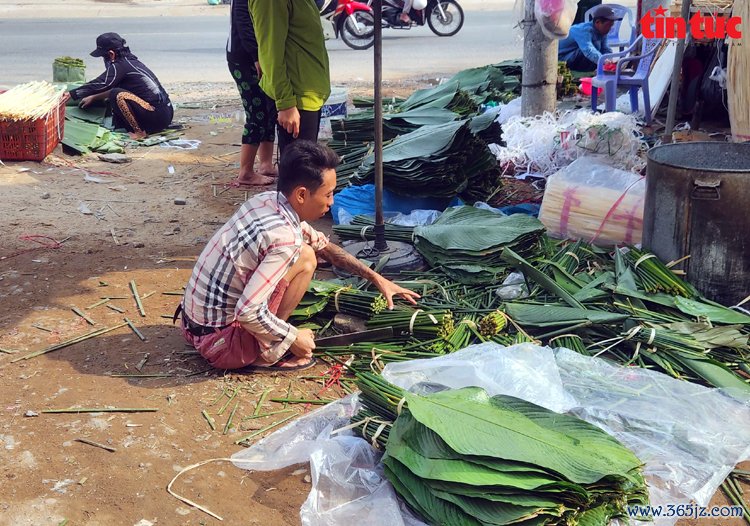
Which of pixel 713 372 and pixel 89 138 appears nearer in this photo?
pixel 713 372

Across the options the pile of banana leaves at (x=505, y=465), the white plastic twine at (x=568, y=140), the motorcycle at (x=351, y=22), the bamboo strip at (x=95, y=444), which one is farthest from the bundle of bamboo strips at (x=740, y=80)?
the motorcycle at (x=351, y=22)

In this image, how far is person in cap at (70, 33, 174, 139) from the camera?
296 inches

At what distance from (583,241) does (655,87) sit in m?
3.38

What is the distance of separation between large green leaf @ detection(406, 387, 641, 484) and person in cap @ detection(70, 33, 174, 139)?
18.7 ft

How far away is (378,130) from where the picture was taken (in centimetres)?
420

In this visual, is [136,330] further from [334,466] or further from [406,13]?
[406,13]

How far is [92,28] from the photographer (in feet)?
52.6

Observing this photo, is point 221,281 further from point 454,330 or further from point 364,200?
point 364,200

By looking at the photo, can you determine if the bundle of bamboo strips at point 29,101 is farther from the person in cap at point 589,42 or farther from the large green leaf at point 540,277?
the person in cap at point 589,42

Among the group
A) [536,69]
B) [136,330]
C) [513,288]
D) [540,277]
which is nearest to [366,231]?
[513,288]

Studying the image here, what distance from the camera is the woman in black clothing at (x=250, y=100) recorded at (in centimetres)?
549

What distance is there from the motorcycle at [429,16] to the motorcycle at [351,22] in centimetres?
67

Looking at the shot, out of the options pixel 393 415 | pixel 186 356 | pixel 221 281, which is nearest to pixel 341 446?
pixel 393 415

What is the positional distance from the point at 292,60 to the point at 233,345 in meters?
2.04
